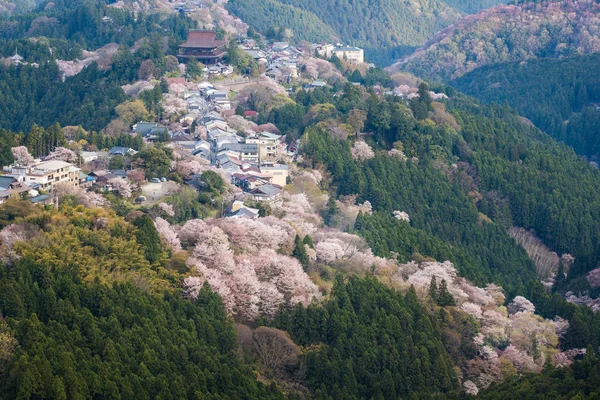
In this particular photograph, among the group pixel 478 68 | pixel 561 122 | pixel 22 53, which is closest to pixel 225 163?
pixel 22 53

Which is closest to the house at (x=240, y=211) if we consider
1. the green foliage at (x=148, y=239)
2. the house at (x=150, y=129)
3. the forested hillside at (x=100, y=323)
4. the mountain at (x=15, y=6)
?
the green foliage at (x=148, y=239)

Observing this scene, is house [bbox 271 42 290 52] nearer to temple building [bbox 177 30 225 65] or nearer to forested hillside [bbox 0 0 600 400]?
forested hillside [bbox 0 0 600 400]

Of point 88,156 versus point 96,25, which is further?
point 96,25

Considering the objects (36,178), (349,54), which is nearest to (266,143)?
(36,178)

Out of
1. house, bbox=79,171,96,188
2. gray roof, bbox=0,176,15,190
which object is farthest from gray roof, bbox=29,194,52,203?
house, bbox=79,171,96,188

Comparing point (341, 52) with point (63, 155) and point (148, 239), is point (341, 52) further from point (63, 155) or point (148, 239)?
point (148, 239)

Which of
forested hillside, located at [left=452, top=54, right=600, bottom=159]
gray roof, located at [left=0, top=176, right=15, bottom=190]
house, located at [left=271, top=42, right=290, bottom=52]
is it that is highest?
gray roof, located at [left=0, top=176, right=15, bottom=190]
